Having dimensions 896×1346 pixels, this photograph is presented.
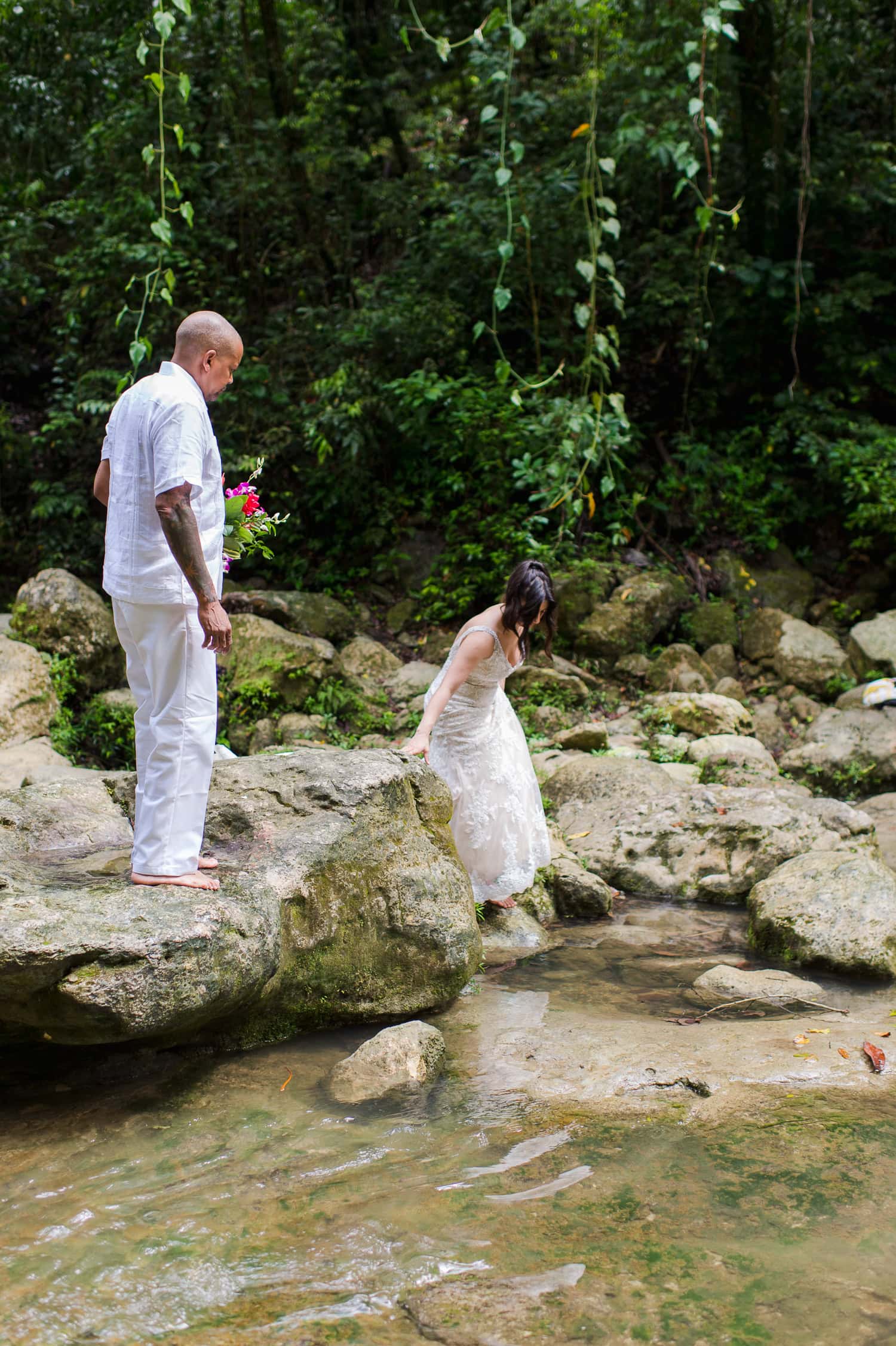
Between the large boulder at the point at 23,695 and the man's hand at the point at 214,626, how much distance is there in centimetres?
460

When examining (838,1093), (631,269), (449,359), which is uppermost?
(631,269)

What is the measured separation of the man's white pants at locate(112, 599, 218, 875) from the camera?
10.3 feet

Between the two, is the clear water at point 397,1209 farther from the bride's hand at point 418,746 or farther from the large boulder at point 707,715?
the large boulder at point 707,715

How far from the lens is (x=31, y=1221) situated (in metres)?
2.55

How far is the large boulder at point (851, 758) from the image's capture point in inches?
288

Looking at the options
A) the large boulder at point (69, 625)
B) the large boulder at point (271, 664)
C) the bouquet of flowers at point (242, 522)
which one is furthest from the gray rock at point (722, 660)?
the bouquet of flowers at point (242, 522)

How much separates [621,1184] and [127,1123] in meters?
1.46

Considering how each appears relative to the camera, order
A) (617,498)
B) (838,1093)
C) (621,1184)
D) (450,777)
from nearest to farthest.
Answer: (621,1184) → (838,1093) → (450,777) → (617,498)

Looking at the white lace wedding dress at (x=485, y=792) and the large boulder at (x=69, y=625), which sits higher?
the large boulder at (x=69, y=625)

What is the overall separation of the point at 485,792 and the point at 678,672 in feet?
14.1

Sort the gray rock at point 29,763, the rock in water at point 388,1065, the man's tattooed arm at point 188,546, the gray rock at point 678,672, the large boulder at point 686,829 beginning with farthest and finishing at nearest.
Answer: the gray rock at point 678,672
the gray rock at point 29,763
the large boulder at point 686,829
the rock in water at point 388,1065
the man's tattooed arm at point 188,546

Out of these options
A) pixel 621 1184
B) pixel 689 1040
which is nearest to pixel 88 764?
pixel 689 1040

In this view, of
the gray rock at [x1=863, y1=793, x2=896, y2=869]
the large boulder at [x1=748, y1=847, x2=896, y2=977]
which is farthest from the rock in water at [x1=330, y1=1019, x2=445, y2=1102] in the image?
the gray rock at [x1=863, y1=793, x2=896, y2=869]

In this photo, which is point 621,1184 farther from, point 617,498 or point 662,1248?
point 617,498
